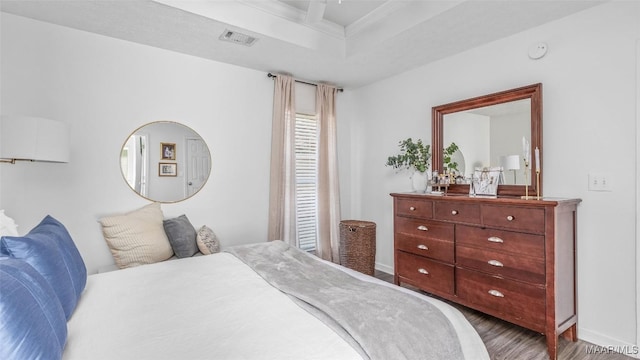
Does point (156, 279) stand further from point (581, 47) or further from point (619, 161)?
point (581, 47)

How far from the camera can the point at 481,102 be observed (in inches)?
116

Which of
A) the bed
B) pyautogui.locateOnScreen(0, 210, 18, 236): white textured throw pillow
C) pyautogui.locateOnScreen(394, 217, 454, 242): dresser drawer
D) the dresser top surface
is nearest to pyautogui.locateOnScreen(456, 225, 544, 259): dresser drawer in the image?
pyautogui.locateOnScreen(394, 217, 454, 242): dresser drawer

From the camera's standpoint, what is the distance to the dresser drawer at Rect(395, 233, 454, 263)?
8.95 ft

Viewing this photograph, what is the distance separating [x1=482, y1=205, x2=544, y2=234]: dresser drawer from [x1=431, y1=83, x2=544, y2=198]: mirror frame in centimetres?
46

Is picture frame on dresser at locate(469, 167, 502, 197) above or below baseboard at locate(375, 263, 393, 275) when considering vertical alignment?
above

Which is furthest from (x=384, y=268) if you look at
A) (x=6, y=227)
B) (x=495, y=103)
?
(x=6, y=227)

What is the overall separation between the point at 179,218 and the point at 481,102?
299 centimetres

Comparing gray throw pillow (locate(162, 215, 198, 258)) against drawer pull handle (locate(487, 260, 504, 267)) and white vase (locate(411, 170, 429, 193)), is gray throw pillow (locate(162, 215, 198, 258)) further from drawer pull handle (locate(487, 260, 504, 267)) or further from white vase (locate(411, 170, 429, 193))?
drawer pull handle (locate(487, 260, 504, 267))

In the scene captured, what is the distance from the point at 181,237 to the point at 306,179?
168cm

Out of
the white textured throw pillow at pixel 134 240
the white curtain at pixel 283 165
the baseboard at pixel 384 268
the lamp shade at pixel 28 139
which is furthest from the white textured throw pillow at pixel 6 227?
the baseboard at pixel 384 268

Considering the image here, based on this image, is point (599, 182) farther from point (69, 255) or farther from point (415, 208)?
point (69, 255)

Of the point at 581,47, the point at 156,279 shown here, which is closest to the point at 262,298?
the point at 156,279

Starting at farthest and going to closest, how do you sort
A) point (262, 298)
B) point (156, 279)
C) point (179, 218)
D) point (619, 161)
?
point (179, 218)
point (619, 161)
point (156, 279)
point (262, 298)

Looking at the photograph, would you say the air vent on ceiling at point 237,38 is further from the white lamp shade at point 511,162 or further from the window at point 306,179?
the white lamp shade at point 511,162
